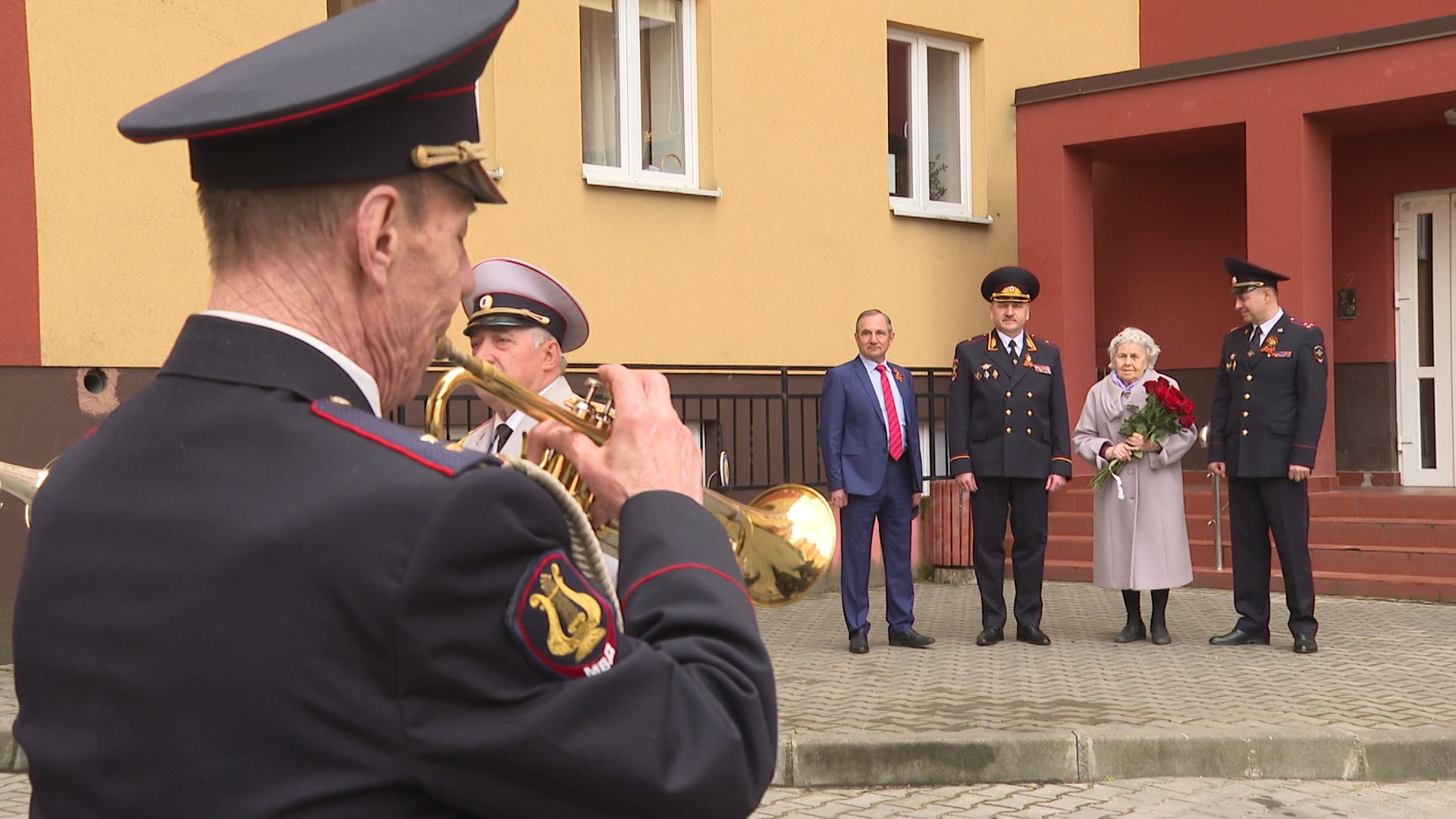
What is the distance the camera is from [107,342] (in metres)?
9.15

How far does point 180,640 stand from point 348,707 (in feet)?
0.55

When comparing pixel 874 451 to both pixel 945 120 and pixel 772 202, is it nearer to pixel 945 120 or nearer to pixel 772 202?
pixel 772 202

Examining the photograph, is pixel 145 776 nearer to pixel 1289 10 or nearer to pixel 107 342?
pixel 107 342

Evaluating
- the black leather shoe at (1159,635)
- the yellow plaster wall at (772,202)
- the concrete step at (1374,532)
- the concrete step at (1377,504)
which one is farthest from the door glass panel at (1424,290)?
the black leather shoe at (1159,635)

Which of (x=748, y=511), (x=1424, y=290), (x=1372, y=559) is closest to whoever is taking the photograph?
(x=748, y=511)

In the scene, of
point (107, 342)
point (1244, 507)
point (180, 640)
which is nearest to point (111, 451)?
point (180, 640)

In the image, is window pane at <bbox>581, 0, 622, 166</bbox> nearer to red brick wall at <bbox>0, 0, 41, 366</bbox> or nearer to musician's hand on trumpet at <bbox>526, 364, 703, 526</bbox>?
red brick wall at <bbox>0, 0, 41, 366</bbox>

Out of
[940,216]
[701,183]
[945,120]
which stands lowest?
[940,216]

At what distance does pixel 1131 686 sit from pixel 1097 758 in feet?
5.42

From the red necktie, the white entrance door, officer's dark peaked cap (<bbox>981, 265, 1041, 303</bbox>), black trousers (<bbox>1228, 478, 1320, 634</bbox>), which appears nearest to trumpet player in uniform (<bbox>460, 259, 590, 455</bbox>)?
the red necktie

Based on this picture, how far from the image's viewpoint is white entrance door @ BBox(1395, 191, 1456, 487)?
45.2 ft

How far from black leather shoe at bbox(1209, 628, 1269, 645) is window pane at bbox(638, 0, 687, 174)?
18.5ft

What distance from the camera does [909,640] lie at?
9609 millimetres

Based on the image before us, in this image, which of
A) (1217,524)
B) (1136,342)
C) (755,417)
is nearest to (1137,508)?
(1136,342)
